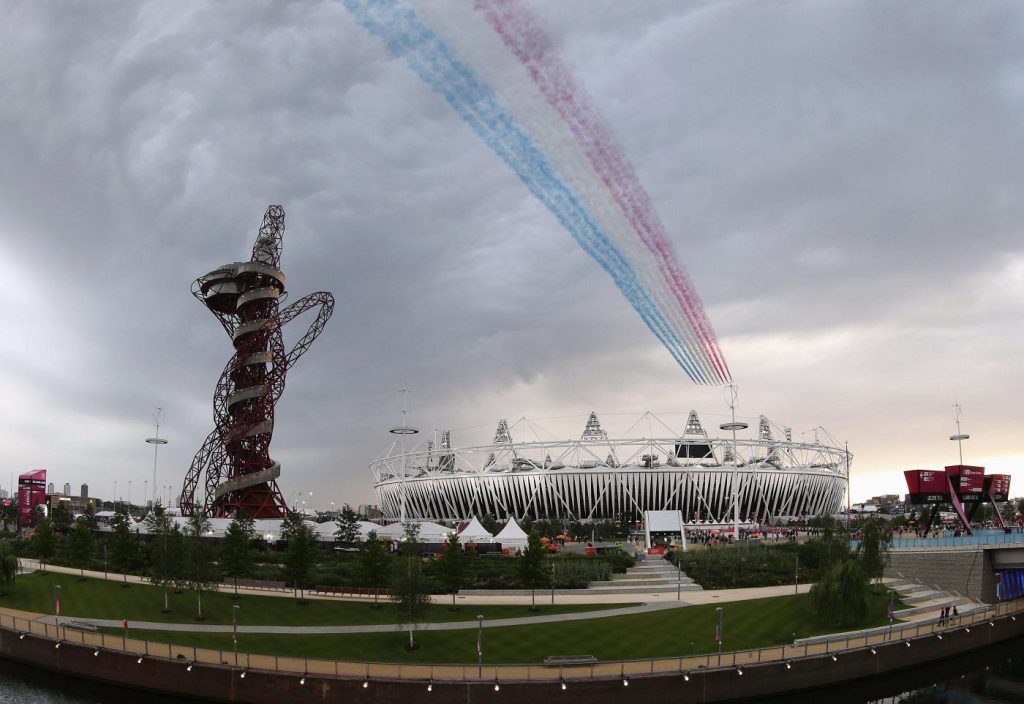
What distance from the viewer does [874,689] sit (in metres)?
44.0

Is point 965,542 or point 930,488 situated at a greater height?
point 930,488

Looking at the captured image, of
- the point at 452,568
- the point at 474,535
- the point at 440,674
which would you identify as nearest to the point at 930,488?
the point at 474,535

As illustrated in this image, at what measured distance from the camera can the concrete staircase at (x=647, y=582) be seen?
60.2 m

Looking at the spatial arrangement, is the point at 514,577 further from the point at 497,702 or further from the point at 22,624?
the point at 22,624

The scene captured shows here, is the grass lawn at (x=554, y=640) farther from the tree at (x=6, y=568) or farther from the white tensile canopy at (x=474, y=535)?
the white tensile canopy at (x=474, y=535)

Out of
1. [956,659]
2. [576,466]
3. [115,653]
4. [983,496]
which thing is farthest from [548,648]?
[576,466]

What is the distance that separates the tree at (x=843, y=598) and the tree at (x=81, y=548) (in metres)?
55.9

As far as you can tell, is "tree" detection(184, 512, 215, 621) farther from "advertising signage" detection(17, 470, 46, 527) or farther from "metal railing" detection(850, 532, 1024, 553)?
"advertising signage" detection(17, 470, 46, 527)

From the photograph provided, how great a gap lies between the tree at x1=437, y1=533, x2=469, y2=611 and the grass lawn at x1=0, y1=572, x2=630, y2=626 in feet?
6.10

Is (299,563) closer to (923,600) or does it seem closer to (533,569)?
(533,569)

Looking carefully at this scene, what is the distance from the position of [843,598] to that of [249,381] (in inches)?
2785

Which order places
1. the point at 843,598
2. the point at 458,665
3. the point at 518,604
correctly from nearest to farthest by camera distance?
the point at 458,665
the point at 843,598
the point at 518,604

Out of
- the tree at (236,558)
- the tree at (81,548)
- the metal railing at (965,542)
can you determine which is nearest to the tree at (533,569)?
the tree at (236,558)

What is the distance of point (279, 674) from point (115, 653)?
31.5 ft
